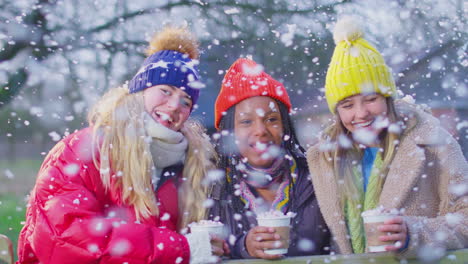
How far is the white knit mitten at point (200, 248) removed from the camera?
63.1 inches

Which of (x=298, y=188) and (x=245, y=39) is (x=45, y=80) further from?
(x=298, y=188)

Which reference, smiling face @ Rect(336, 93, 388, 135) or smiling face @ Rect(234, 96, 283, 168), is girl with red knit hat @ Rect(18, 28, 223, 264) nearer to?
smiling face @ Rect(234, 96, 283, 168)

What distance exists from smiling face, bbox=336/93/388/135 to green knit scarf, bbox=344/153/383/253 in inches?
5.1

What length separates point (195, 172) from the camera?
1.96m

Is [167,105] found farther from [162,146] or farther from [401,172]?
[401,172]

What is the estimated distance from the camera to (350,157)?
1.98 m

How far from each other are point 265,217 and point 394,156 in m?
0.55

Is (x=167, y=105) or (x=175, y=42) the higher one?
(x=175, y=42)

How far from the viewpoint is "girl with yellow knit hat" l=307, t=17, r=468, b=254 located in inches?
70.2

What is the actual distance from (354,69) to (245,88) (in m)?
0.44

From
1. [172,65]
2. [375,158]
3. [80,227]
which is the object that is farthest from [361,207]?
[80,227]

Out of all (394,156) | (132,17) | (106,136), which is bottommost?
(394,156)

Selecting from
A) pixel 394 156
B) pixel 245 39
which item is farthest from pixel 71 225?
pixel 245 39

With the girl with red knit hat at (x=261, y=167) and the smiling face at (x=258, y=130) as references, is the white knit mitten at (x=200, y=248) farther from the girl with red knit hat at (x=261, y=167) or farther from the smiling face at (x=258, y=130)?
the smiling face at (x=258, y=130)
